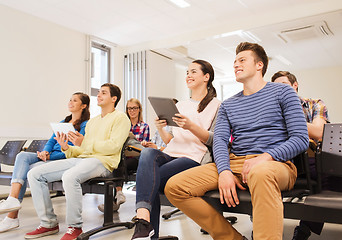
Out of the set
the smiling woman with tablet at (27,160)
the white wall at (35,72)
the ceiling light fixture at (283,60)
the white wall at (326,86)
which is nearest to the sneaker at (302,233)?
the smiling woman with tablet at (27,160)

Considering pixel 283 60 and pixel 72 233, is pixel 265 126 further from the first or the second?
pixel 283 60

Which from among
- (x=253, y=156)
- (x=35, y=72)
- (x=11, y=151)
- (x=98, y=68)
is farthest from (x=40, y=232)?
(x=98, y=68)

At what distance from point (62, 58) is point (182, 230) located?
4.18 m

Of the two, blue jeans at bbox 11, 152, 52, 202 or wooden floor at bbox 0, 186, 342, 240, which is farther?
blue jeans at bbox 11, 152, 52, 202

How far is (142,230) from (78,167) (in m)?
0.91

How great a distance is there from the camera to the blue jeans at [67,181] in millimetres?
2117

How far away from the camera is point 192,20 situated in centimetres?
551

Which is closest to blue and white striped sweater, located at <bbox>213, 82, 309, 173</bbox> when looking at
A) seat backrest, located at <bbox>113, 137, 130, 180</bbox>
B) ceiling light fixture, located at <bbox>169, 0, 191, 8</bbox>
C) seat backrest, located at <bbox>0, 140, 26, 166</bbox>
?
seat backrest, located at <bbox>113, 137, 130, 180</bbox>

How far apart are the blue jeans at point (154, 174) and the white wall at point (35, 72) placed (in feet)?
11.7

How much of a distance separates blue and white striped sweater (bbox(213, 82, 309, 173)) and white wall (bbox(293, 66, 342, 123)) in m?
8.18

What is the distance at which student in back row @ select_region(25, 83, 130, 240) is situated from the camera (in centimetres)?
212

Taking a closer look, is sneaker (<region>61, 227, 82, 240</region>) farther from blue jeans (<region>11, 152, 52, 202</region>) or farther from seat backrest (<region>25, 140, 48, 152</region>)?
seat backrest (<region>25, 140, 48, 152</region>)

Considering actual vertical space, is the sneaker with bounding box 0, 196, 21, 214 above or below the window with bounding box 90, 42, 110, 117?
below

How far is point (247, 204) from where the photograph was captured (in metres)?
1.44
